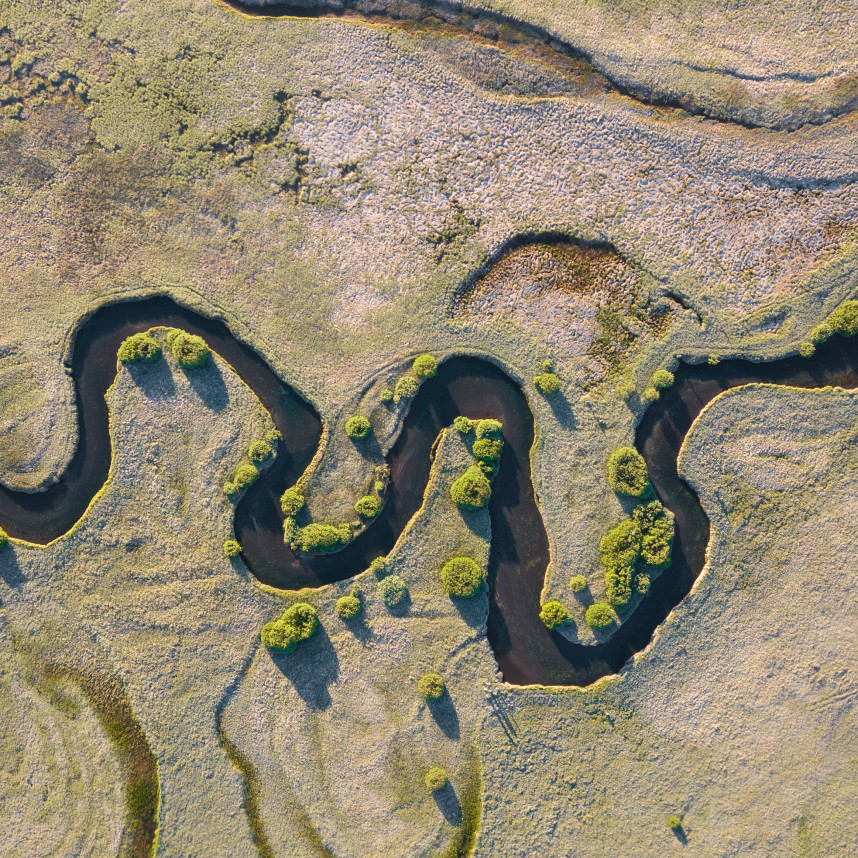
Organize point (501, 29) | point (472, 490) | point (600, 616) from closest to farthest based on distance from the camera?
point (600, 616) → point (472, 490) → point (501, 29)

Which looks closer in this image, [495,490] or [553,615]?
[553,615]

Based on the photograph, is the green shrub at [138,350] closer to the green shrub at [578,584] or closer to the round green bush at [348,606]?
the round green bush at [348,606]

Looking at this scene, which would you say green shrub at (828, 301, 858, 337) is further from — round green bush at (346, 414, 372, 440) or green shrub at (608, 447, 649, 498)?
round green bush at (346, 414, 372, 440)

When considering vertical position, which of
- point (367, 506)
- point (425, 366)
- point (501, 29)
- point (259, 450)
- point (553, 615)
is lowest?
point (553, 615)

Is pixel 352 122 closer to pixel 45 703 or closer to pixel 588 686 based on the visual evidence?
pixel 588 686

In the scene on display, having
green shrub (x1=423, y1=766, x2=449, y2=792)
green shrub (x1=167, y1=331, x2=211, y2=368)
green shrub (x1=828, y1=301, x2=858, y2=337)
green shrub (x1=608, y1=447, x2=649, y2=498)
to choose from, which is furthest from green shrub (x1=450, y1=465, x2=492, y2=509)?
green shrub (x1=828, y1=301, x2=858, y2=337)

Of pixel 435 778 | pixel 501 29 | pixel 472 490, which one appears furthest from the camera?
pixel 501 29

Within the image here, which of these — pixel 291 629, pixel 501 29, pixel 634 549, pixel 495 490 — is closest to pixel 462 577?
pixel 495 490

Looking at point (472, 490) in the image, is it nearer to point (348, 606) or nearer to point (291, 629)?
point (348, 606)
